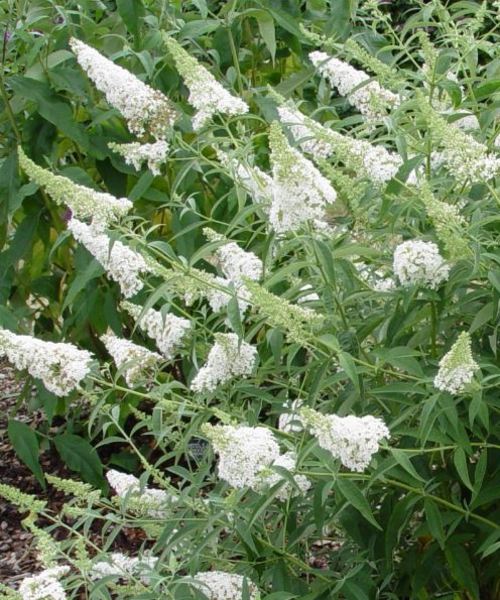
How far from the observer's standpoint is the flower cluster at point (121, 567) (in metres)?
2.84

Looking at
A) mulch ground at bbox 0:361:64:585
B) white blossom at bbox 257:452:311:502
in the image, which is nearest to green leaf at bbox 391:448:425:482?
white blossom at bbox 257:452:311:502

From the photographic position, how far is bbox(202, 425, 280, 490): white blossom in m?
2.38

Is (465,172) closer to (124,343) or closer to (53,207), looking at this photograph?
(124,343)

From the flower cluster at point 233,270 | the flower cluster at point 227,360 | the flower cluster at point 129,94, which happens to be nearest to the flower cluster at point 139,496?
the flower cluster at point 227,360

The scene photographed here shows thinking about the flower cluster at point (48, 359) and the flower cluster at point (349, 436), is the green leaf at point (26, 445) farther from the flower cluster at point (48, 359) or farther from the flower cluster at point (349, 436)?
the flower cluster at point (349, 436)

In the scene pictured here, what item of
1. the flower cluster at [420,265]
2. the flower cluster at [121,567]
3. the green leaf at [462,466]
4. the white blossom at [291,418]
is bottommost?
the flower cluster at [121,567]

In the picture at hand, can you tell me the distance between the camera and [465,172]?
2484 mm

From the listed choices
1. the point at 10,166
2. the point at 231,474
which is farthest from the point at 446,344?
the point at 10,166

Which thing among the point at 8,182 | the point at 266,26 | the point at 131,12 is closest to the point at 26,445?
the point at 8,182

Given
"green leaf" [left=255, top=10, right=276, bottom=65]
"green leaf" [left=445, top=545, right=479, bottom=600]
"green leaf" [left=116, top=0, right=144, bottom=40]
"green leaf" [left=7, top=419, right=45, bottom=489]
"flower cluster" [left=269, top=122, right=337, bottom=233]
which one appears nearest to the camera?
"flower cluster" [left=269, top=122, right=337, bottom=233]

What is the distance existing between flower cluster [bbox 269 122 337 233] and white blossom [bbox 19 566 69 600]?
2.87 ft

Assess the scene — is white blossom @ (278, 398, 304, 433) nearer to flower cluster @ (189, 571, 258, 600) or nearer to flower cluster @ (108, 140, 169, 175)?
flower cluster @ (189, 571, 258, 600)

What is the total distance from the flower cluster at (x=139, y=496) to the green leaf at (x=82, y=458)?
131 centimetres

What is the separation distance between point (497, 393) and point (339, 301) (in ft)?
1.35
